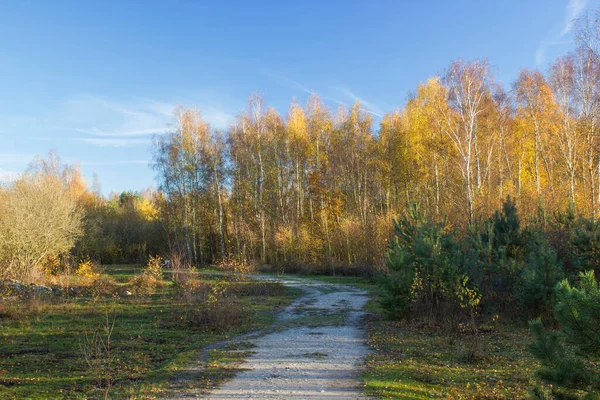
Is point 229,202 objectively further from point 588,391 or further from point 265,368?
point 588,391

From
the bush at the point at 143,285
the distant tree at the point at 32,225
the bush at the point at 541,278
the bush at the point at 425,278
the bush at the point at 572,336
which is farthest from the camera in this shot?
the distant tree at the point at 32,225

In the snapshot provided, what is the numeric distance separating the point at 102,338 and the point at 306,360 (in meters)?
4.99

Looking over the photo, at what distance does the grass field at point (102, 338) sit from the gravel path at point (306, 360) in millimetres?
1081

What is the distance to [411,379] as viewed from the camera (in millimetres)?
6473

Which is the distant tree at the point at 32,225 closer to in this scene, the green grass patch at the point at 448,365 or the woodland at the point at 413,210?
the woodland at the point at 413,210

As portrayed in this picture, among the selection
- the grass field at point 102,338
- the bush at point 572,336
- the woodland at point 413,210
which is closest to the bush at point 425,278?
the woodland at point 413,210

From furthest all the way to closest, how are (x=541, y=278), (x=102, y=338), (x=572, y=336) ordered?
(x=541, y=278)
(x=102, y=338)
(x=572, y=336)

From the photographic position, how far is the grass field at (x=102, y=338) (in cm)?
626

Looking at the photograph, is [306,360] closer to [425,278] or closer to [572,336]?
[425,278]

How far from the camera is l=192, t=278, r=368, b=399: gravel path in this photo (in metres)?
5.99

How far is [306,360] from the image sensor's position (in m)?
7.77

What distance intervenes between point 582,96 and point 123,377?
76.6 feet

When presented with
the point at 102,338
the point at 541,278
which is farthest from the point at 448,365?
the point at 102,338

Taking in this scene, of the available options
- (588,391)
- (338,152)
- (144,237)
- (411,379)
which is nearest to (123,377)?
(411,379)
